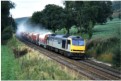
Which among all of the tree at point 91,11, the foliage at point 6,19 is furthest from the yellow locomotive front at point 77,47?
the foliage at point 6,19

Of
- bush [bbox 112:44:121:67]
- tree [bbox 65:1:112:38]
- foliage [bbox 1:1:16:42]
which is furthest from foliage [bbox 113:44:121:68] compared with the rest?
foliage [bbox 1:1:16:42]

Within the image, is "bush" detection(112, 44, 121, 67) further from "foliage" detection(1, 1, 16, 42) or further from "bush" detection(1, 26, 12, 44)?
"foliage" detection(1, 1, 16, 42)

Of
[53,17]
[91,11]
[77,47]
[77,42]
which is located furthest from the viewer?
[53,17]

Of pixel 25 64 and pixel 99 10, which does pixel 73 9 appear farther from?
pixel 25 64

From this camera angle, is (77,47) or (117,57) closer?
(117,57)

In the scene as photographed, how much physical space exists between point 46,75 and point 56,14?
6889 centimetres

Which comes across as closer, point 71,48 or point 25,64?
point 25,64

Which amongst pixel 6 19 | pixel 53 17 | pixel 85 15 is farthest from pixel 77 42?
pixel 53 17

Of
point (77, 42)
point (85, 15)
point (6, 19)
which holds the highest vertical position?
point (85, 15)

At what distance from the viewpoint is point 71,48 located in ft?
131

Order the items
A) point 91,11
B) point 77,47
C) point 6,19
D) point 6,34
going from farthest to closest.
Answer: point 6,19, point 6,34, point 91,11, point 77,47

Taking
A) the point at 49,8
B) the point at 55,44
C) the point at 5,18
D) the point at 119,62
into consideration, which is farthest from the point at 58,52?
the point at 49,8

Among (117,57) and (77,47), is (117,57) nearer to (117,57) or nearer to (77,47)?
(117,57)

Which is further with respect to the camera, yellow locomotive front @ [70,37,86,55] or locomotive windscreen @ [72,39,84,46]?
locomotive windscreen @ [72,39,84,46]
